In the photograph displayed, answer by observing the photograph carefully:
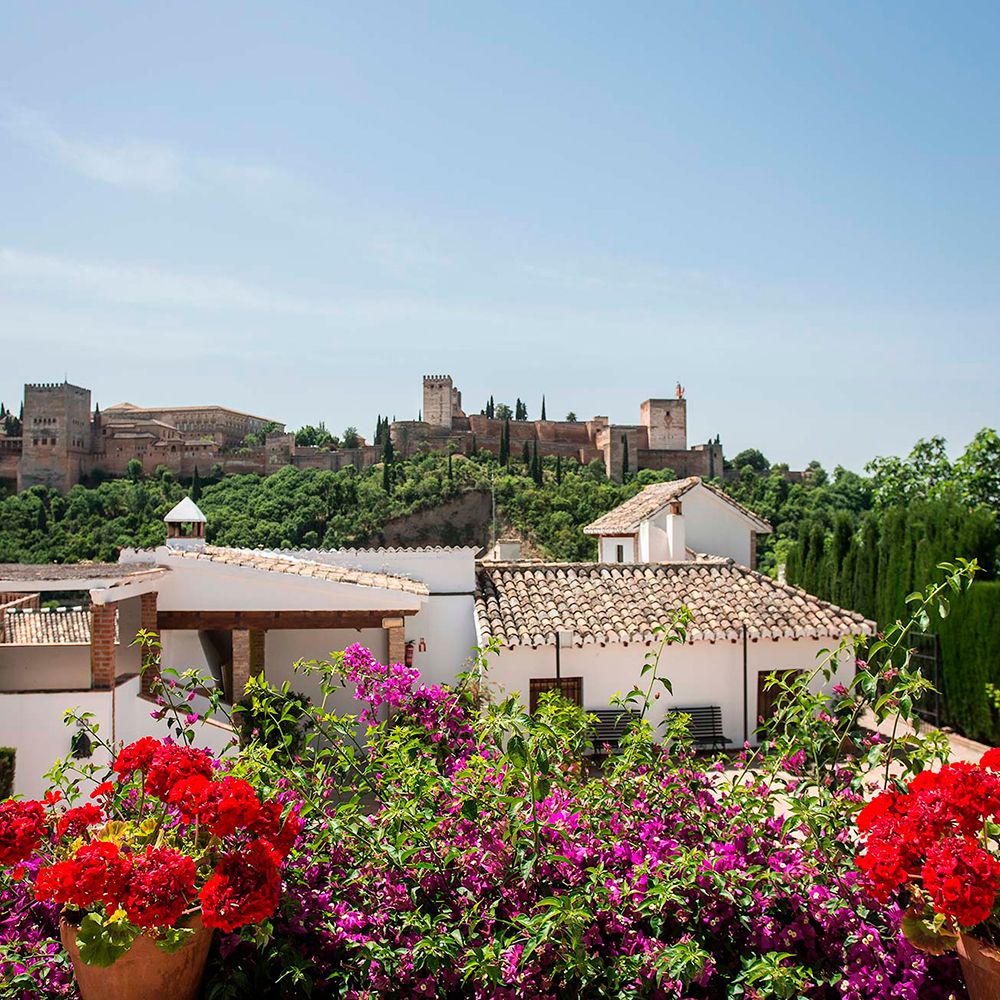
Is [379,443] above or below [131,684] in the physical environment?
above

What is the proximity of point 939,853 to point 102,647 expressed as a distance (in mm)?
7333

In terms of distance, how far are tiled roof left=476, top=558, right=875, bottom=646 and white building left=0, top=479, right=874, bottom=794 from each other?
0.03m

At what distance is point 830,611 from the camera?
10945mm

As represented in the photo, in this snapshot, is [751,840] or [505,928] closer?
[505,928]

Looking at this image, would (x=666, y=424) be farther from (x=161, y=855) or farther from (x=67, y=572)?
(x=161, y=855)

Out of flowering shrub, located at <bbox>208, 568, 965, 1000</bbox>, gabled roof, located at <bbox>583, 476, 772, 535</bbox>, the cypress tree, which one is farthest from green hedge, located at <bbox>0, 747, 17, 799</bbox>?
the cypress tree

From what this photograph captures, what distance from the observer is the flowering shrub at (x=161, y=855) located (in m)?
2.21

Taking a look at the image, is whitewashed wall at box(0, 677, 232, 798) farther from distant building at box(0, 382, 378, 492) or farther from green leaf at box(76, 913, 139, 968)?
distant building at box(0, 382, 378, 492)

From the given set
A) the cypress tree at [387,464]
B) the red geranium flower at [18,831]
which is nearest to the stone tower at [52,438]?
the cypress tree at [387,464]

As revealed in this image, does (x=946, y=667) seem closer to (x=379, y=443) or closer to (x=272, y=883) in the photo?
(x=272, y=883)

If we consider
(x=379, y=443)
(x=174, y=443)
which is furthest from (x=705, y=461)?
(x=174, y=443)

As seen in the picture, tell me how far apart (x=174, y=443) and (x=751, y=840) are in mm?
62951

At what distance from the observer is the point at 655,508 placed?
1563 centimetres

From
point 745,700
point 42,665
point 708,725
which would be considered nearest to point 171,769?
point 42,665
